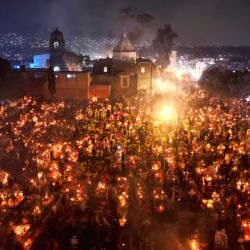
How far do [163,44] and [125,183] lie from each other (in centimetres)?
5034

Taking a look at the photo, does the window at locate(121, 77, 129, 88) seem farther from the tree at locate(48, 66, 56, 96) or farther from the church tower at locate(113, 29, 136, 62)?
the church tower at locate(113, 29, 136, 62)

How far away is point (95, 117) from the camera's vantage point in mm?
25938

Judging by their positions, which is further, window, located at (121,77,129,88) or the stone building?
the stone building

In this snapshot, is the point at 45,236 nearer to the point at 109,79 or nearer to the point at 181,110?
the point at 181,110

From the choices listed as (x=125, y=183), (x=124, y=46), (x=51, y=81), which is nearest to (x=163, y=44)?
(x=124, y=46)

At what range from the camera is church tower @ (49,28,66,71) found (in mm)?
50656

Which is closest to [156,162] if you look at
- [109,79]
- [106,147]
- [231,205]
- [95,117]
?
[106,147]

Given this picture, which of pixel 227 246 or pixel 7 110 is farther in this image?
pixel 7 110

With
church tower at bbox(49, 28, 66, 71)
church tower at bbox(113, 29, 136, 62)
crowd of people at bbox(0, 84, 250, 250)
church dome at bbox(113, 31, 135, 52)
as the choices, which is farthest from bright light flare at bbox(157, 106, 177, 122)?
church dome at bbox(113, 31, 135, 52)

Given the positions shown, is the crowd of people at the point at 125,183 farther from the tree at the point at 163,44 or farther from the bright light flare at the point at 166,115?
the tree at the point at 163,44

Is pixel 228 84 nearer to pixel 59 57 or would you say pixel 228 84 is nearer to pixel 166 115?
pixel 59 57

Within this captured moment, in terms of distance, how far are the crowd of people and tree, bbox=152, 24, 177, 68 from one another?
3812 centimetres

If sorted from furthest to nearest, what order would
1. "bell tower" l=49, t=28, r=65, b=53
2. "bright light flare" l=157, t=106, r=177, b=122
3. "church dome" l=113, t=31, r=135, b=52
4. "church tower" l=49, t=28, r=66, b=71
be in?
"church dome" l=113, t=31, r=135, b=52 → "bell tower" l=49, t=28, r=65, b=53 → "church tower" l=49, t=28, r=66, b=71 → "bright light flare" l=157, t=106, r=177, b=122

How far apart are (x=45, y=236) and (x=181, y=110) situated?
68.6ft
